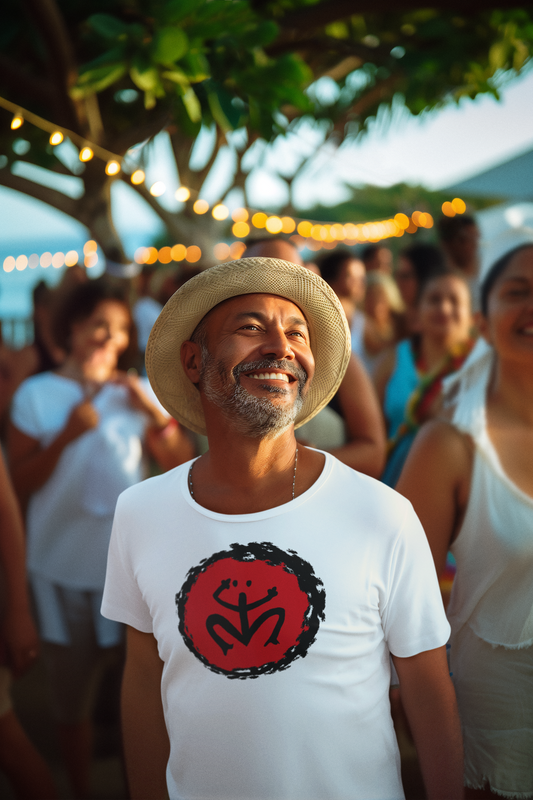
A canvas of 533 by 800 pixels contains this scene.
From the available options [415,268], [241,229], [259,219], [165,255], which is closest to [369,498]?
[415,268]

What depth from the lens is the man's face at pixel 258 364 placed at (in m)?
1.38

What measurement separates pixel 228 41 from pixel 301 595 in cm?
293

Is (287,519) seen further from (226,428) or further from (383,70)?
(383,70)

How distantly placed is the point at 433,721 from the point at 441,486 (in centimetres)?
57

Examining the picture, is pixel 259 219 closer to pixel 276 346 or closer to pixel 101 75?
pixel 101 75

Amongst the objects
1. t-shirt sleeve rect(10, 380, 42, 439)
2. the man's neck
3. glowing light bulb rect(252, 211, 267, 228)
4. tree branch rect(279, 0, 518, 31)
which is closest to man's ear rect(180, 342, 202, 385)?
the man's neck

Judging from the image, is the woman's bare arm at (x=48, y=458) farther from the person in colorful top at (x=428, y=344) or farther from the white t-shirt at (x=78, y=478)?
the person in colorful top at (x=428, y=344)

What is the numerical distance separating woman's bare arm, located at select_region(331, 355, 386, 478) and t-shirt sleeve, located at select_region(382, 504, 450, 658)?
3.24 feet

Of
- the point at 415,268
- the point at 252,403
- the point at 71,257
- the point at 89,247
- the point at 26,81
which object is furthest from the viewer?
the point at 71,257

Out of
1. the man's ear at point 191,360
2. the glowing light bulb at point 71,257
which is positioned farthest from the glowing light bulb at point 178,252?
the man's ear at point 191,360

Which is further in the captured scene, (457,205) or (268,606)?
(457,205)

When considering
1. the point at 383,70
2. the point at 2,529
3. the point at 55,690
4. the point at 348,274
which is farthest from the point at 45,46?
the point at 383,70

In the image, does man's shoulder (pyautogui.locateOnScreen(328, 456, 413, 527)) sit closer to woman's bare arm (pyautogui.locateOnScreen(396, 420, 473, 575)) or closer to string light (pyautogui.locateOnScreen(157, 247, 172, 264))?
woman's bare arm (pyautogui.locateOnScreen(396, 420, 473, 575))

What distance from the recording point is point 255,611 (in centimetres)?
127
